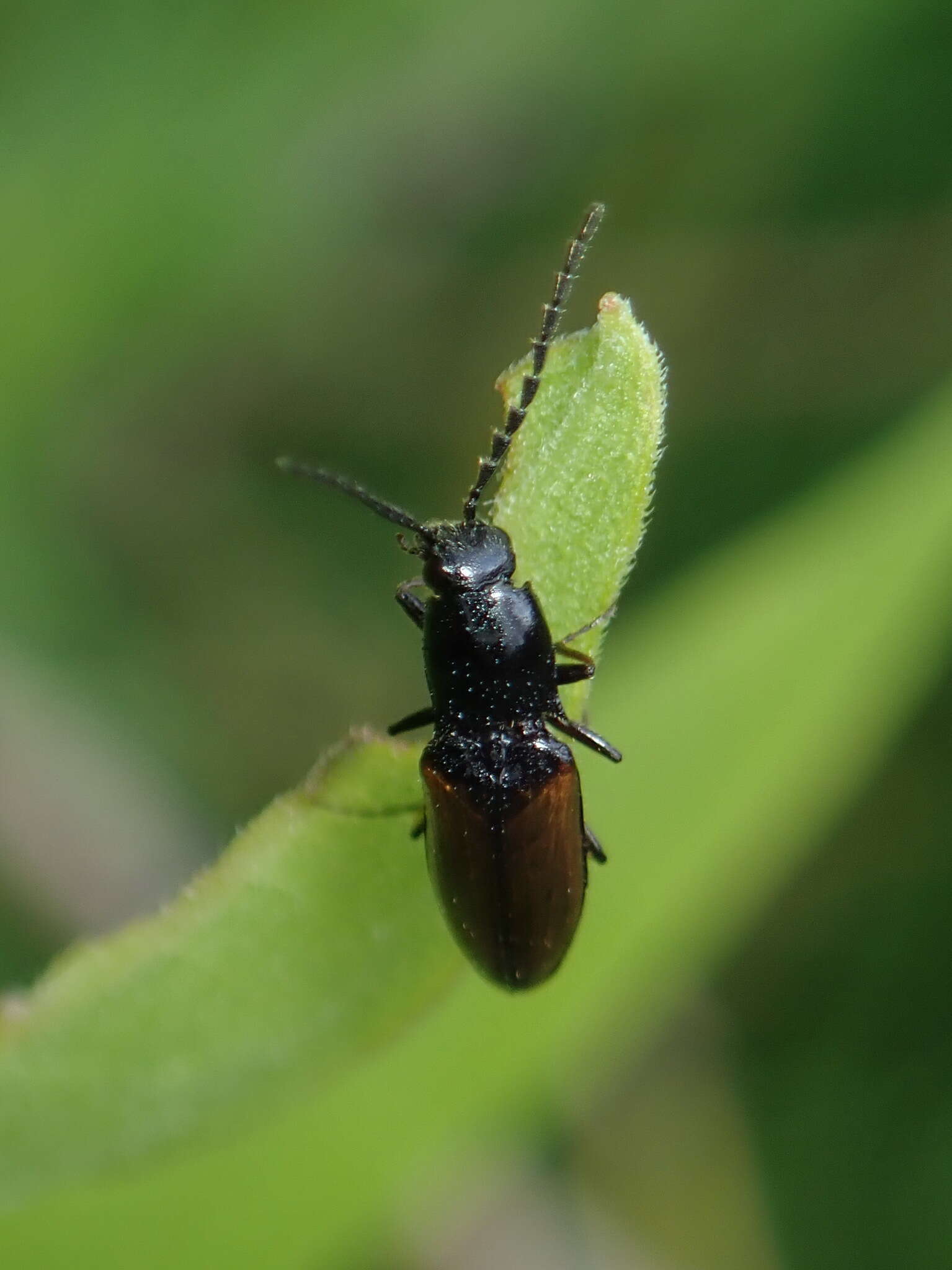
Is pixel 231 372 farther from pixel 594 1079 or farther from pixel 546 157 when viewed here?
pixel 594 1079

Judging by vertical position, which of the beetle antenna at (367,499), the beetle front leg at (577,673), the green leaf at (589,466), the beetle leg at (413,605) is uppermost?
the green leaf at (589,466)

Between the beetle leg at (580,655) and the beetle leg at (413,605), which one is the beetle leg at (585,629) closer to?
the beetle leg at (580,655)

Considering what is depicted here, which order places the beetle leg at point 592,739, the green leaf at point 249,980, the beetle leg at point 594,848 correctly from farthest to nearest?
1. the beetle leg at point 594,848
2. the beetle leg at point 592,739
3. the green leaf at point 249,980

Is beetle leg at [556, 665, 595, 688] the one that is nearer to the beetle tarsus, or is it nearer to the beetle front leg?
the beetle front leg

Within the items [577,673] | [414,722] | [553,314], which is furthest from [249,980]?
[553,314]

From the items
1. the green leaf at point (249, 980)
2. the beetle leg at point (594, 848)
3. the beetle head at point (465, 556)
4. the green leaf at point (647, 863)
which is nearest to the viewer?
the green leaf at point (249, 980)

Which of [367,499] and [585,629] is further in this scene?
[367,499]

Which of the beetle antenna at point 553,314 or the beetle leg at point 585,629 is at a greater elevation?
the beetle antenna at point 553,314

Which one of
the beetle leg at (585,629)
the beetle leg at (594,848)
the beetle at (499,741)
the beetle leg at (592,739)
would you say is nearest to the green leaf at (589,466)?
the beetle leg at (585,629)

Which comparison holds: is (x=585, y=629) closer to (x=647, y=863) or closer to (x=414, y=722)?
(x=647, y=863)
